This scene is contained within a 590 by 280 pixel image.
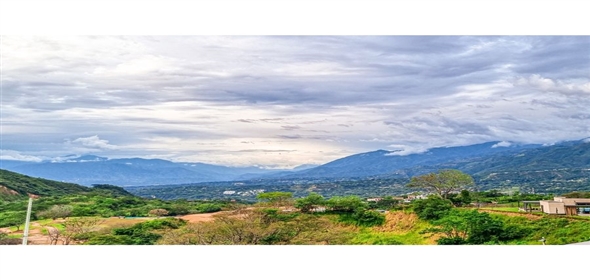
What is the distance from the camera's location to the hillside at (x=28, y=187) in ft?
39.6

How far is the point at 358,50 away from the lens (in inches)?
409

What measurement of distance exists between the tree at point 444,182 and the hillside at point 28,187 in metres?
8.39

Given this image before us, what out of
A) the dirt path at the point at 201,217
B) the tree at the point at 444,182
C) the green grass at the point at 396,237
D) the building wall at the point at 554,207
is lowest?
the green grass at the point at 396,237

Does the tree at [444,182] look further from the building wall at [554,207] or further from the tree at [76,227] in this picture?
the tree at [76,227]

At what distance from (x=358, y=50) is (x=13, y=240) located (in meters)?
7.18

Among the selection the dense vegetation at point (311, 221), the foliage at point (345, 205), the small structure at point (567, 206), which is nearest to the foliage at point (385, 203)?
the dense vegetation at point (311, 221)

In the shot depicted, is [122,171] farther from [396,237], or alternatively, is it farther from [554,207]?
[554,207]

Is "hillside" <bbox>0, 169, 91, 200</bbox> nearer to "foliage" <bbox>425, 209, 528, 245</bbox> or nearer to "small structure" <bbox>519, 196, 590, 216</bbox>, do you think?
"foliage" <bbox>425, 209, 528, 245</bbox>

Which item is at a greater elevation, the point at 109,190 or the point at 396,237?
the point at 109,190

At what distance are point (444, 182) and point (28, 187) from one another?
32.0ft

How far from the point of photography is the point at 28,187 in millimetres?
12703

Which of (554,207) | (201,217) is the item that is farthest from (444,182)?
(201,217)
